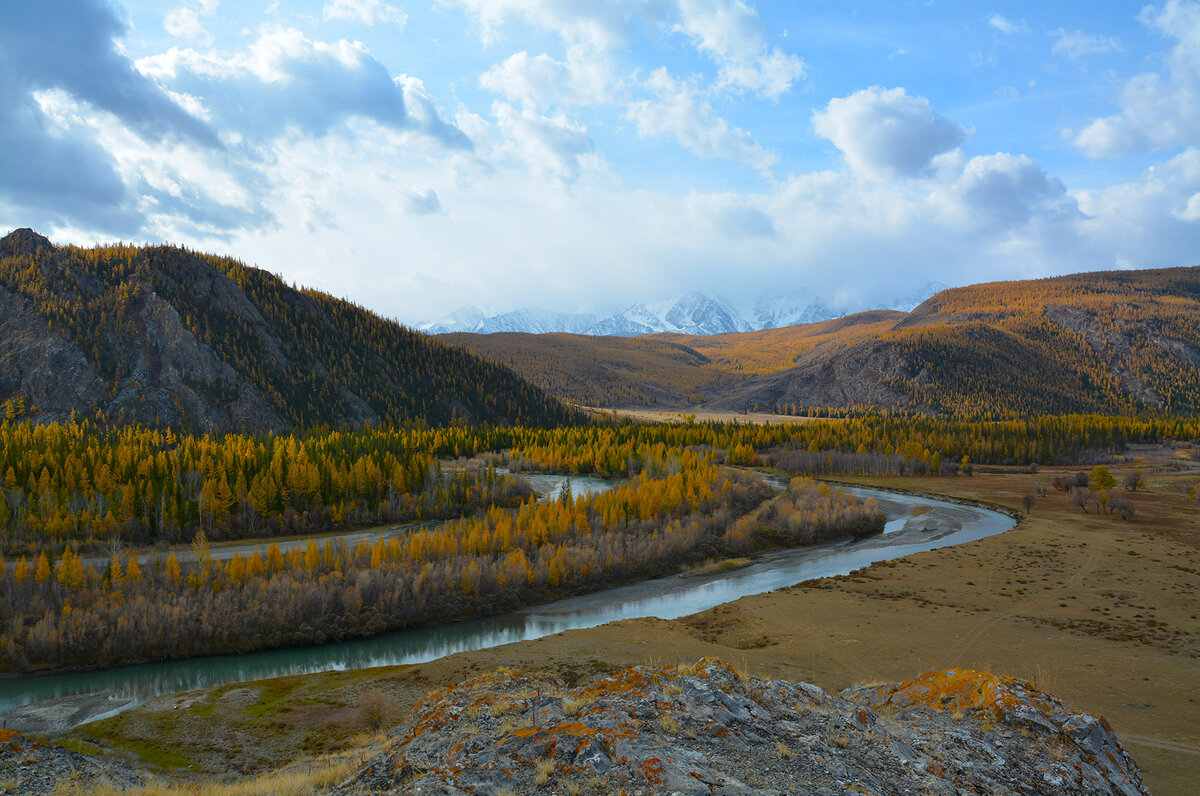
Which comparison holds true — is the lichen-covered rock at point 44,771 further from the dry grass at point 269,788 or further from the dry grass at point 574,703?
the dry grass at point 574,703

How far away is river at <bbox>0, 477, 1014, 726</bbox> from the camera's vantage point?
3322cm

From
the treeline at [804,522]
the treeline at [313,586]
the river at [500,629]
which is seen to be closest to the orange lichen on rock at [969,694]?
the river at [500,629]

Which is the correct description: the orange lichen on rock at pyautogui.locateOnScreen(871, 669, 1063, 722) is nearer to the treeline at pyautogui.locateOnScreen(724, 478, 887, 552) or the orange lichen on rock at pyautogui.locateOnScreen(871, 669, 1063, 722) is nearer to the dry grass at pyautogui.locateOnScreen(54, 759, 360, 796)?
the dry grass at pyautogui.locateOnScreen(54, 759, 360, 796)

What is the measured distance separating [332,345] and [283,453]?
107 m

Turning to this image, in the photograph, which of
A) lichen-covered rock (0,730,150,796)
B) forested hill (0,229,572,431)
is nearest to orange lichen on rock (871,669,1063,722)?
lichen-covered rock (0,730,150,796)

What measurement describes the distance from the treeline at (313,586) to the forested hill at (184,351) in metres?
A: 89.8

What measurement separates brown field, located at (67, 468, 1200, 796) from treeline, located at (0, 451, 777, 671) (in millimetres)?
10282

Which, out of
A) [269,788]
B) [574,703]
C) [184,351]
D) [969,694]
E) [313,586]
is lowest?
[313,586]

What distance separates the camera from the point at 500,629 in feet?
140

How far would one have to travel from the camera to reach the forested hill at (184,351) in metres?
→ 119

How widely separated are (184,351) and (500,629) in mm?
124149

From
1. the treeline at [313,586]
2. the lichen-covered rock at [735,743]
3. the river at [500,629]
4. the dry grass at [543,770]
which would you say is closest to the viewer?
the dry grass at [543,770]

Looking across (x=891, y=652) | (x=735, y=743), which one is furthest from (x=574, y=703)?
(x=891, y=652)

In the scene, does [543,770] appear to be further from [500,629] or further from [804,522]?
[804,522]
